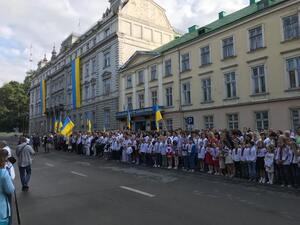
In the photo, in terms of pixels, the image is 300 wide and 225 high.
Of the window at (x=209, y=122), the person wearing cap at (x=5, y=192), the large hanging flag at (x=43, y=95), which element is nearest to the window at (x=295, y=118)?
the window at (x=209, y=122)

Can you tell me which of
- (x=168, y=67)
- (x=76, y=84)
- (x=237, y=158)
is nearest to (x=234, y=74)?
(x=168, y=67)

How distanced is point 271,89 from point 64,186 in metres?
17.6

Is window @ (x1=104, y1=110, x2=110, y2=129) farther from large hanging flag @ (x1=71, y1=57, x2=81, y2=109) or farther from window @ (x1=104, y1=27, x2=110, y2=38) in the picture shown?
window @ (x1=104, y1=27, x2=110, y2=38)

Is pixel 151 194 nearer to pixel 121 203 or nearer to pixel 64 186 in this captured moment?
pixel 121 203

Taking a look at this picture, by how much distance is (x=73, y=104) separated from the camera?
177 ft

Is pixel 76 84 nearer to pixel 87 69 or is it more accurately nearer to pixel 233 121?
pixel 87 69

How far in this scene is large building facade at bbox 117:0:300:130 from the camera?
72.3 ft

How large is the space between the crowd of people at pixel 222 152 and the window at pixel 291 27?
9570 mm

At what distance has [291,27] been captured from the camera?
21891 millimetres

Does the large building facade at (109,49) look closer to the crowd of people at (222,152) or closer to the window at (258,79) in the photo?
the window at (258,79)

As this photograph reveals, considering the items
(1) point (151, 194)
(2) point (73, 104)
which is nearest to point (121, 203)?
(1) point (151, 194)

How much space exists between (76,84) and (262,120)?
3633 cm

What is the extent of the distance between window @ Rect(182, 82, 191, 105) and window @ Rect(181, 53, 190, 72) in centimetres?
162

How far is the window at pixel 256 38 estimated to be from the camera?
2397 centimetres
